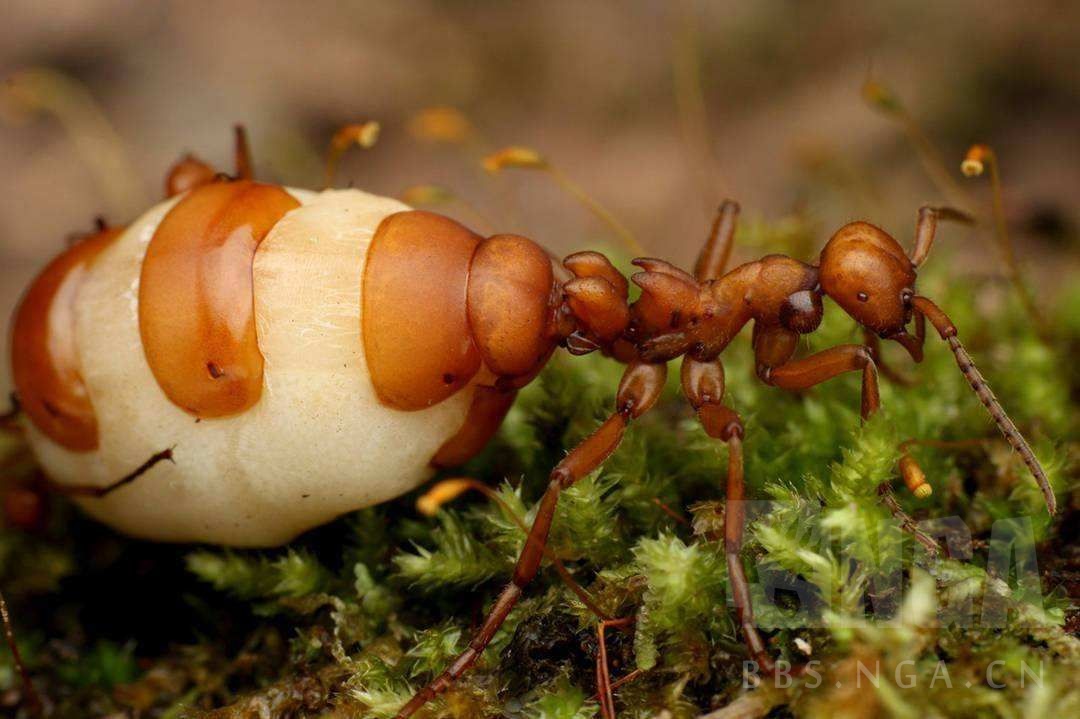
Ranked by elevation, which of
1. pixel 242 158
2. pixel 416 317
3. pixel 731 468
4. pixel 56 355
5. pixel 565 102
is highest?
pixel 242 158

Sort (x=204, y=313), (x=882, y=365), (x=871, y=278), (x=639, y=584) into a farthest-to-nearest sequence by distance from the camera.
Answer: (x=882, y=365) < (x=871, y=278) < (x=204, y=313) < (x=639, y=584)

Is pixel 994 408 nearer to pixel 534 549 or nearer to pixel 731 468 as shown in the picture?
pixel 731 468

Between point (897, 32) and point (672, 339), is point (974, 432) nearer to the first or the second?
point (672, 339)

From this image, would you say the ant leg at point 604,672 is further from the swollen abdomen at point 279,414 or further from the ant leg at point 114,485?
the ant leg at point 114,485

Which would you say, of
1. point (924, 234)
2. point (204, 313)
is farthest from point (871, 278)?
point (204, 313)

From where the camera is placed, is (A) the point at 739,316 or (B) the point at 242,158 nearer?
(A) the point at 739,316

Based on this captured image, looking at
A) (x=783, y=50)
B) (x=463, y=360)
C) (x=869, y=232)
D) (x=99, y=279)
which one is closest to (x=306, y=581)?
(x=463, y=360)

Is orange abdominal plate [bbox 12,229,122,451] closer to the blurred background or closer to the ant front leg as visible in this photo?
the ant front leg
